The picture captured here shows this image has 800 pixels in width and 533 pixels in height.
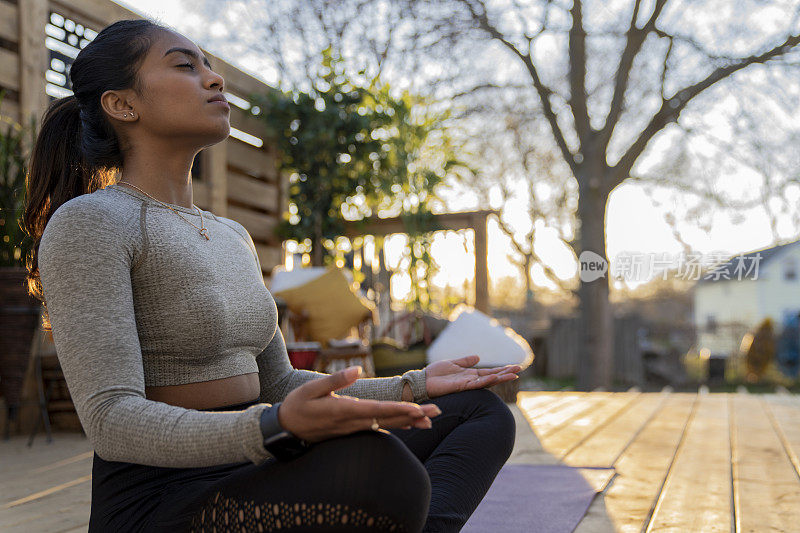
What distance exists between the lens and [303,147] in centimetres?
515

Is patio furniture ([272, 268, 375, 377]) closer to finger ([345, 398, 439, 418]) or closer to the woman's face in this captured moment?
the woman's face

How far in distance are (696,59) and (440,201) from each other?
4.40m

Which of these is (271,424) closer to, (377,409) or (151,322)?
(377,409)

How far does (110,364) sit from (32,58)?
3.27 metres

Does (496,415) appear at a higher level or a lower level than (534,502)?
higher

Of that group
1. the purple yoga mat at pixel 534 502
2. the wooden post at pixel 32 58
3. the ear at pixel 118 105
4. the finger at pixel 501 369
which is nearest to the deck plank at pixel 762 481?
the purple yoga mat at pixel 534 502

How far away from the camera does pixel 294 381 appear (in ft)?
4.28

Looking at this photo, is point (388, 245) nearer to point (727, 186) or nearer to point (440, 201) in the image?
point (440, 201)

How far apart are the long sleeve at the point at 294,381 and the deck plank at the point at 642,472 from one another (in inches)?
31.0

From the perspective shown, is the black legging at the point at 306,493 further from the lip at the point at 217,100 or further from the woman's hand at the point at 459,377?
the lip at the point at 217,100

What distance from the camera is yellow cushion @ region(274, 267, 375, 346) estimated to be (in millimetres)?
4148

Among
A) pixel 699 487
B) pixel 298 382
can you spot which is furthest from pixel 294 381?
pixel 699 487

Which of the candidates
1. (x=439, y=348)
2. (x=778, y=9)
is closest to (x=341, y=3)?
(x=778, y=9)

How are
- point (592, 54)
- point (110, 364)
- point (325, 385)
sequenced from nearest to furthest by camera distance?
Answer: point (325, 385)
point (110, 364)
point (592, 54)
